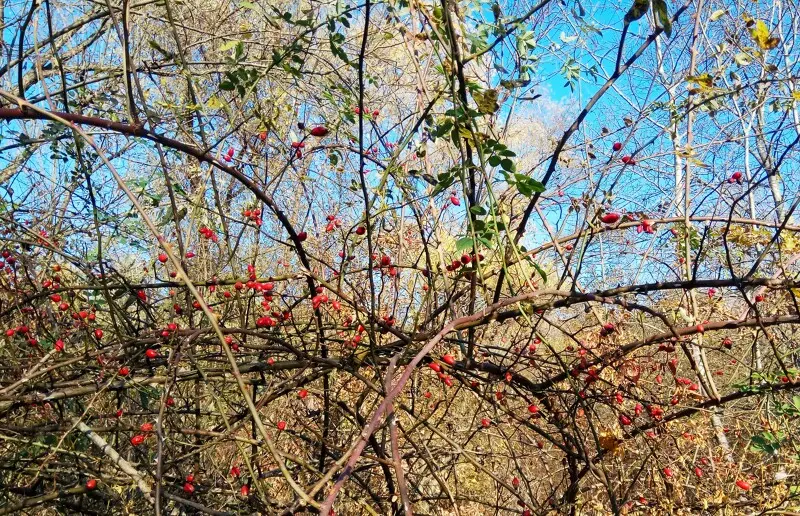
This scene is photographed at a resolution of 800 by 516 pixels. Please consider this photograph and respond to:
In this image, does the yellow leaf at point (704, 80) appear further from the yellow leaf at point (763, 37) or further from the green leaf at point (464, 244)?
the green leaf at point (464, 244)

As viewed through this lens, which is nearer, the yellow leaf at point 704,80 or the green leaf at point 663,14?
the green leaf at point 663,14

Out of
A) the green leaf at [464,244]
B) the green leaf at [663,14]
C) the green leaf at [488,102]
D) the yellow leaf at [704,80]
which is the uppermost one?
the yellow leaf at [704,80]

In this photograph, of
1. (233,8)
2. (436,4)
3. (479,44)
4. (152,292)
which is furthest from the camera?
(233,8)

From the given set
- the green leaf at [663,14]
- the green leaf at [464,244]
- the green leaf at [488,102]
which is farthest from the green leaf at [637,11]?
the green leaf at [464,244]

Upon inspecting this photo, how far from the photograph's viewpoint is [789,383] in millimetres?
1614

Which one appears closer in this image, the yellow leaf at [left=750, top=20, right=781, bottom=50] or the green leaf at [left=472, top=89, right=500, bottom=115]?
the green leaf at [left=472, top=89, right=500, bottom=115]

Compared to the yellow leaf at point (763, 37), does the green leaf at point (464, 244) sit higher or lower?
lower

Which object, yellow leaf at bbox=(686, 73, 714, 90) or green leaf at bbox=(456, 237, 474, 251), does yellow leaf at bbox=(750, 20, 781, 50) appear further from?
green leaf at bbox=(456, 237, 474, 251)

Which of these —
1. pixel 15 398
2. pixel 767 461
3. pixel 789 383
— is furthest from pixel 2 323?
pixel 767 461

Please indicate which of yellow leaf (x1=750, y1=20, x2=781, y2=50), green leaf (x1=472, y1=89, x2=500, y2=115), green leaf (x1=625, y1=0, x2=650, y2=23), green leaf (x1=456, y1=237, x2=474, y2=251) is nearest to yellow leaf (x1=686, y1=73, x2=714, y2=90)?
yellow leaf (x1=750, y1=20, x2=781, y2=50)

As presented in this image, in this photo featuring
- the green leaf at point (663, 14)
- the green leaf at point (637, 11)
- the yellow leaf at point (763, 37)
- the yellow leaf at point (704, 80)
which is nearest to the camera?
the green leaf at point (663, 14)

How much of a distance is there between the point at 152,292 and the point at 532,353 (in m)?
1.79

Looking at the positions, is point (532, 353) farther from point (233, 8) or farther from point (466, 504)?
point (233, 8)

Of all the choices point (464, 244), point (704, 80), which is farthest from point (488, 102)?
point (704, 80)
